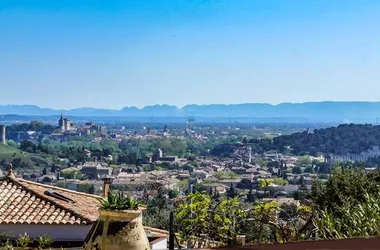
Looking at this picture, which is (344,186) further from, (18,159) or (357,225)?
(18,159)

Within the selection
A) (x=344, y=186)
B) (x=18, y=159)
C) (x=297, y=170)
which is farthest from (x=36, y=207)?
(x=18, y=159)

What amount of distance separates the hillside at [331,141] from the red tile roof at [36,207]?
10706cm

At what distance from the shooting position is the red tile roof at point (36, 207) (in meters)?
11.7

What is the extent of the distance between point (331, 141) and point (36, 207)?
120 m

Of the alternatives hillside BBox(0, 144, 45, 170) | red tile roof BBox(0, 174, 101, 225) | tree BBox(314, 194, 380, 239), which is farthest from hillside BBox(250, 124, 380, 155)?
tree BBox(314, 194, 380, 239)

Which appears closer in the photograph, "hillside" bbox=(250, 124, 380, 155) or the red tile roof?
the red tile roof

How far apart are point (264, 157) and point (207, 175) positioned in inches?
1246

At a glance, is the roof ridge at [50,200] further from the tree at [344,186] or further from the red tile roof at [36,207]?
the tree at [344,186]

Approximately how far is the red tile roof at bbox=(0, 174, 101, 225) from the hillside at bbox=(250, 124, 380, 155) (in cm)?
10706

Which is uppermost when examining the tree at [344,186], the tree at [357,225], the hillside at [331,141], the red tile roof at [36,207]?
the tree at [357,225]

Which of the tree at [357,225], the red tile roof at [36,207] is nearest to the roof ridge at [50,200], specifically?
the red tile roof at [36,207]

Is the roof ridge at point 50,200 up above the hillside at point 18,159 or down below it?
above

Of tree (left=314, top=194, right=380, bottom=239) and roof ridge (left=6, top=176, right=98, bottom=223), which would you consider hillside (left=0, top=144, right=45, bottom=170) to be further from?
tree (left=314, top=194, right=380, bottom=239)

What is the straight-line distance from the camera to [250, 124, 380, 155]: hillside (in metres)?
121
